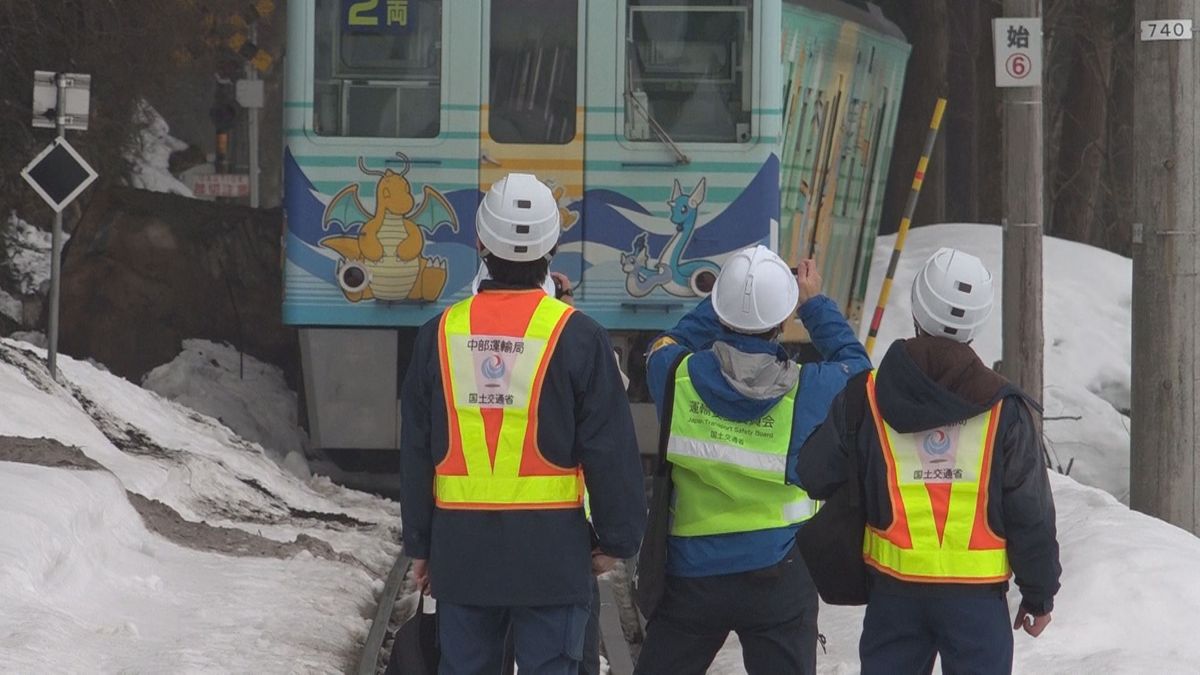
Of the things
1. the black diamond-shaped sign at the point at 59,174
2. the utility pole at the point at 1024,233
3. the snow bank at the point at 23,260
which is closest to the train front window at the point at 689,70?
the utility pole at the point at 1024,233

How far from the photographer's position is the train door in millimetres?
11328

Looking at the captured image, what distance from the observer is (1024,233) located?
12188 millimetres

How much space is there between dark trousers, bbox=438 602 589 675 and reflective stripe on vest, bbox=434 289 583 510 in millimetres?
267

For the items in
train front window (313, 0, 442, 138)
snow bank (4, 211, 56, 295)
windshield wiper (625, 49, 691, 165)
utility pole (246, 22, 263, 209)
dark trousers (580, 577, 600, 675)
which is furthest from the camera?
utility pole (246, 22, 263, 209)

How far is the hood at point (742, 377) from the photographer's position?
17.2 ft

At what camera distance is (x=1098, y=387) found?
17328 mm

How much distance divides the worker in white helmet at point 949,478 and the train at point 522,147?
20.4 feet

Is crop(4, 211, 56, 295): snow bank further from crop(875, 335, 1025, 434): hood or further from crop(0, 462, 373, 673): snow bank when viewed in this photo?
crop(875, 335, 1025, 434): hood

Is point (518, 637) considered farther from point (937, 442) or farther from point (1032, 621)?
point (1032, 621)

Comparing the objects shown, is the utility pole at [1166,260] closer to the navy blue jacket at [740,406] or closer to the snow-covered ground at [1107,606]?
the snow-covered ground at [1107,606]

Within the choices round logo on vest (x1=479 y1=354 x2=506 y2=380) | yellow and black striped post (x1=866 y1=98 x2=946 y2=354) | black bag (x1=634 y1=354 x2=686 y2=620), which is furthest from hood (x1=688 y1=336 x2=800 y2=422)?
yellow and black striped post (x1=866 y1=98 x2=946 y2=354)

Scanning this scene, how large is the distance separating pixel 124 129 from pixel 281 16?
13555mm

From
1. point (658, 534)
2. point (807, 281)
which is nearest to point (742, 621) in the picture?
point (658, 534)

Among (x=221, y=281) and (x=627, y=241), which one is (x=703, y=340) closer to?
(x=627, y=241)
